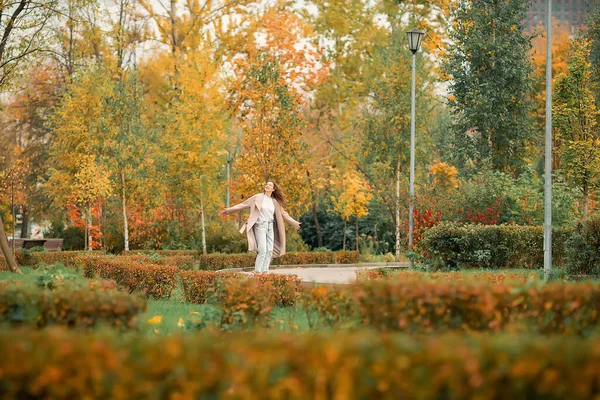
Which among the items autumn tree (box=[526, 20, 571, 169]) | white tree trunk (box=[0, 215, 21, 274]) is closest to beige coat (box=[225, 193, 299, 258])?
white tree trunk (box=[0, 215, 21, 274])

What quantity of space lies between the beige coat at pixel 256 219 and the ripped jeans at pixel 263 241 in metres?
0.14

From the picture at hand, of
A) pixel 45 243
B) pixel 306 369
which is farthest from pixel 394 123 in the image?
pixel 306 369

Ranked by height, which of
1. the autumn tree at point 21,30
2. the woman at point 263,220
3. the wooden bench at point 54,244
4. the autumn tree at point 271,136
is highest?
the autumn tree at point 21,30

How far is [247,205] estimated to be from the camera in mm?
17406

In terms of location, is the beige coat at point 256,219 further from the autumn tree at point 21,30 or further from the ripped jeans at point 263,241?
the autumn tree at point 21,30

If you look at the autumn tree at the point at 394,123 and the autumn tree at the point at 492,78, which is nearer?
the autumn tree at the point at 492,78

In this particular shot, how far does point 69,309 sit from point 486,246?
12.5 m

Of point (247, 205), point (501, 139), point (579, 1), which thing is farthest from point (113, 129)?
point (579, 1)

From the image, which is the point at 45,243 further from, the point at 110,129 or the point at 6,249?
the point at 6,249

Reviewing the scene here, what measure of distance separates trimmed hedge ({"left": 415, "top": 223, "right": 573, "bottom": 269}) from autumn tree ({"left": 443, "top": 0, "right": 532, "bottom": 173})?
28.7 feet

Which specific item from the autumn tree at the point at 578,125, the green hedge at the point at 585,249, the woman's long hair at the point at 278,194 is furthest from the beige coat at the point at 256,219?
the autumn tree at the point at 578,125

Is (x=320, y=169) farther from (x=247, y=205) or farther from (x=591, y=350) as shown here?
(x=591, y=350)

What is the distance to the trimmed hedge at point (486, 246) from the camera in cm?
1727

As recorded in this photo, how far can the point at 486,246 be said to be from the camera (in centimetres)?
1767
